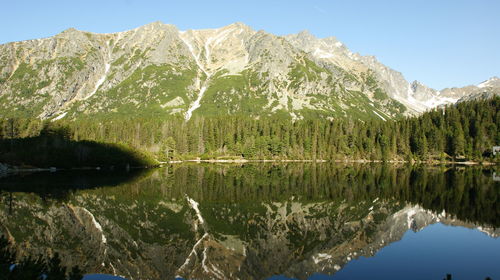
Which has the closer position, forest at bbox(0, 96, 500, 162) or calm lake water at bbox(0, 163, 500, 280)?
calm lake water at bbox(0, 163, 500, 280)

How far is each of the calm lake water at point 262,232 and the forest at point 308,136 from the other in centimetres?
10243

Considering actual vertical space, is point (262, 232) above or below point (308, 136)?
below

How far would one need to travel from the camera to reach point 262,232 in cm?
3130

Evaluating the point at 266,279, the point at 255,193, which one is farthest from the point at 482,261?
the point at 255,193

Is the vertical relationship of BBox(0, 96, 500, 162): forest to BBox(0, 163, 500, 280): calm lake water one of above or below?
above

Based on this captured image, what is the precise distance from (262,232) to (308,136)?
137059 mm

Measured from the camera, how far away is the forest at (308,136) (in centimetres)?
14688

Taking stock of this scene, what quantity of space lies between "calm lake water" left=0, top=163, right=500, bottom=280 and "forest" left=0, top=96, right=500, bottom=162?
4033 inches

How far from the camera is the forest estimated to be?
146875 millimetres

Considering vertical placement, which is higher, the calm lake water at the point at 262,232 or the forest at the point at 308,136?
the forest at the point at 308,136

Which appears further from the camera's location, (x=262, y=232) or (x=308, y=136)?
(x=308, y=136)

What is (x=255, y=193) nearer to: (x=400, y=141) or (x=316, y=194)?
(x=316, y=194)

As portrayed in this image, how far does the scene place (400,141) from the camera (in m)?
155

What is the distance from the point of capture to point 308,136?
16575 centimetres
